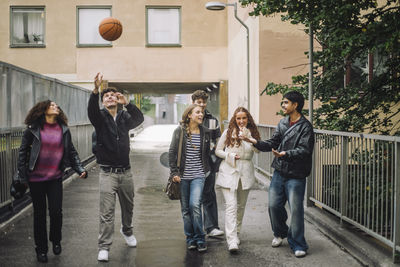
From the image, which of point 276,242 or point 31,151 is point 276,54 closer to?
point 276,242

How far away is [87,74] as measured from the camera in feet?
70.3

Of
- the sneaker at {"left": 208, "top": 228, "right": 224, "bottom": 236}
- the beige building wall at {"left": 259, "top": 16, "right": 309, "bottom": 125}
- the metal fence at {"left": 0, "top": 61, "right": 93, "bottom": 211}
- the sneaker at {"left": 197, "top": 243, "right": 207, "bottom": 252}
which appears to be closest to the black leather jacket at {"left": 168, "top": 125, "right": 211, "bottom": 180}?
the sneaker at {"left": 197, "top": 243, "right": 207, "bottom": 252}

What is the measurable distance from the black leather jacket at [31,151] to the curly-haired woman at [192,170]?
1.16m

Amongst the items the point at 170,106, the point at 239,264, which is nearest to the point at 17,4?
the point at 239,264

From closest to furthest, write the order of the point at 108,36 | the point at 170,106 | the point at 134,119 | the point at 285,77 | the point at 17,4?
the point at 134,119 → the point at 108,36 → the point at 285,77 → the point at 17,4 → the point at 170,106

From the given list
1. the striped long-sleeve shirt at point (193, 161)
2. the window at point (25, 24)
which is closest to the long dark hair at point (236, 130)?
the striped long-sleeve shirt at point (193, 161)

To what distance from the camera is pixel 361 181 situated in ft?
19.7

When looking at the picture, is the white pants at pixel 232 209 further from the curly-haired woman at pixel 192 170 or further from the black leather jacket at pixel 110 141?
the black leather jacket at pixel 110 141

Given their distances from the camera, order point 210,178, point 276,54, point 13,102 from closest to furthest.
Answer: point 210,178 → point 13,102 → point 276,54

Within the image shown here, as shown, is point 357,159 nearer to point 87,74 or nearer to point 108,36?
point 108,36

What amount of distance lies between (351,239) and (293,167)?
3.93 ft

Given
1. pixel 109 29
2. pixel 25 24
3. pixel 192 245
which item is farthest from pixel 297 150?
pixel 25 24

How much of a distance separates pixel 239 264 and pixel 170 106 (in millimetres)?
76697

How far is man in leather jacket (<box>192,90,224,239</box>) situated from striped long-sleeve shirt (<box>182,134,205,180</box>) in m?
0.34
